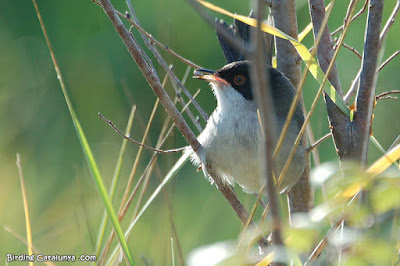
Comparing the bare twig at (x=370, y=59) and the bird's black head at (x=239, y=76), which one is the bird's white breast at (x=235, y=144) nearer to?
the bird's black head at (x=239, y=76)

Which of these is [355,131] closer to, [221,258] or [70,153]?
[221,258]

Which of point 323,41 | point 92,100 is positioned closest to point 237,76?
point 323,41

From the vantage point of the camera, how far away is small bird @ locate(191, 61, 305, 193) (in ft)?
8.38

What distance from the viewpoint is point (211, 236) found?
3576 millimetres

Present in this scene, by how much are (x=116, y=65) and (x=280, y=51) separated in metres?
2.47

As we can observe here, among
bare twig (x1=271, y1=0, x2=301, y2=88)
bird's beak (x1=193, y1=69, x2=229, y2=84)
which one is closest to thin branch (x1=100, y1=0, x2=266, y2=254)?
bare twig (x1=271, y1=0, x2=301, y2=88)

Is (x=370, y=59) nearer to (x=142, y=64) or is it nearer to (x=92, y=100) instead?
(x=142, y=64)

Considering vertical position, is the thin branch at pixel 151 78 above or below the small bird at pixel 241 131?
above

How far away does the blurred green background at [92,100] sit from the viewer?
3789mm

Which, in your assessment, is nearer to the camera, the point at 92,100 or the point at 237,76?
the point at 237,76

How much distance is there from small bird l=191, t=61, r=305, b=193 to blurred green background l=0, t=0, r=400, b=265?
89cm

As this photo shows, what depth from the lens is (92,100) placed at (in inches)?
189

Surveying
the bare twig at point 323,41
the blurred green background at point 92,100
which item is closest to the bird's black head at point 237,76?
the bare twig at point 323,41

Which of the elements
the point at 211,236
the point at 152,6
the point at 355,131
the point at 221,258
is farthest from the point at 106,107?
the point at 221,258
